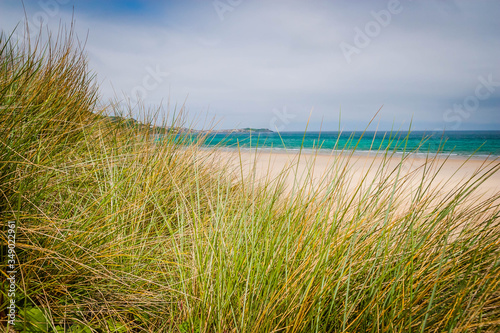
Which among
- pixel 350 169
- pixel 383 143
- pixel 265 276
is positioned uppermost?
pixel 383 143

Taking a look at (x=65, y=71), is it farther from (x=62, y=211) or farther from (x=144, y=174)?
(x=62, y=211)

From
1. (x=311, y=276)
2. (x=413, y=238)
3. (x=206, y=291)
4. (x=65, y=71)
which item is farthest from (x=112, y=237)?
(x=65, y=71)

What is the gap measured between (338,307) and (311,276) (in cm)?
19

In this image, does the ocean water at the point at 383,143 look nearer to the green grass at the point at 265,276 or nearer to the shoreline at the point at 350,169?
the shoreline at the point at 350,169

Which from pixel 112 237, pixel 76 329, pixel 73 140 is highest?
pixel 73 140

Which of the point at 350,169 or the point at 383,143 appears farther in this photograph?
the point at 383,143

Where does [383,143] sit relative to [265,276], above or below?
above

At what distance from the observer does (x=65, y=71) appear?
8.92 feet

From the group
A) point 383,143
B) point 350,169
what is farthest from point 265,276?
point 383,143

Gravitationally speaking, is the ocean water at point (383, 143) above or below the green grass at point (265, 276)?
above

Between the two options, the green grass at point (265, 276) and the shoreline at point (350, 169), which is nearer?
the green grass at point (265, 276)

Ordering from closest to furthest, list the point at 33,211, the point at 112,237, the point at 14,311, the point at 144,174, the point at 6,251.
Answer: the point at 14,311
the point at 6,251
the point at 33,211
the point at 112,237
the point at 144,174

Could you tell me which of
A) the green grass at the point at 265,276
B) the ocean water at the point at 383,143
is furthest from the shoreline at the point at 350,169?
the green grass at the point at 265,276

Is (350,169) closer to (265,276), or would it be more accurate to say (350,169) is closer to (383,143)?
(265,276)
